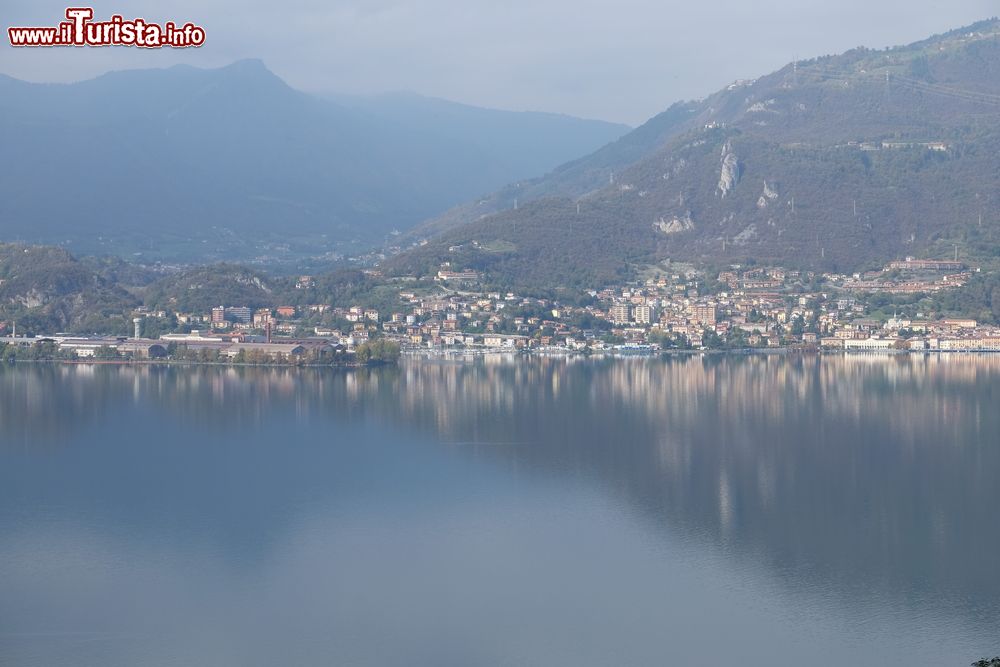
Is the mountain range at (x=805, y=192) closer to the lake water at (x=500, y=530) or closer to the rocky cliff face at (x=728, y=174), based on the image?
the rocky cliff face at (x=728, y=174)

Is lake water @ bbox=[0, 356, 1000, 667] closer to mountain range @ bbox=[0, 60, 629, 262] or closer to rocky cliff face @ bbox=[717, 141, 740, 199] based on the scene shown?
rocky cliff face @ bbox=[717, 141, 740, 199]

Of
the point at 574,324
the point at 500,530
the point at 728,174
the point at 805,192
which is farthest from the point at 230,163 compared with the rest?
the point at 500,530

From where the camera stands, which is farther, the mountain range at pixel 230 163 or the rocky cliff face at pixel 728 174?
the mountain range at pixel 230 163

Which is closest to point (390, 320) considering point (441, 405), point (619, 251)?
point (619, 251)

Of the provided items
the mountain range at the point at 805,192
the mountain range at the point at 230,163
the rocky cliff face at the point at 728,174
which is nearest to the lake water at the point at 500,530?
the mountain range at the point at 805,192

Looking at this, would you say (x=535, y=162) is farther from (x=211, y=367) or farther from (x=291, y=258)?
(x=211, y=367)
